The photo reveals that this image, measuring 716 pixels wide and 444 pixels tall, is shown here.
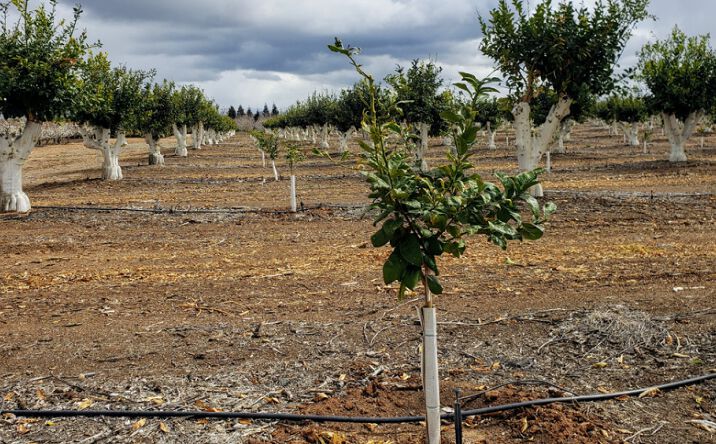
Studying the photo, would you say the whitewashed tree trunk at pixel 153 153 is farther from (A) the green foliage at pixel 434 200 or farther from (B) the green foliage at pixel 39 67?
(A) the green foliage at pixel 434 200

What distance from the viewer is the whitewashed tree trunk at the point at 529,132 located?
57.0ft

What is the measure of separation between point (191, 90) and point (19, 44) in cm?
3677

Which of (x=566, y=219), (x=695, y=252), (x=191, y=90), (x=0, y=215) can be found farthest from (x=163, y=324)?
(x=191, y=90)

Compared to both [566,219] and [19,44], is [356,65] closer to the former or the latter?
[566,219]

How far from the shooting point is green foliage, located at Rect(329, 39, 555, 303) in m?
3.43

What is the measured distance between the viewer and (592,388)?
18.2ft

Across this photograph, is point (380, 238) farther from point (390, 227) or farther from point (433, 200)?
point (433, 200)

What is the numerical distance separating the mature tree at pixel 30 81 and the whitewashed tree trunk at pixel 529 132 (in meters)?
12.7

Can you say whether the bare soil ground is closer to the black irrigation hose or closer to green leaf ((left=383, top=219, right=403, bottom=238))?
the black irrigation hose

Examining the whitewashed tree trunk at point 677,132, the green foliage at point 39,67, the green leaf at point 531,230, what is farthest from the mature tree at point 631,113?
the green leaf at point 531,230

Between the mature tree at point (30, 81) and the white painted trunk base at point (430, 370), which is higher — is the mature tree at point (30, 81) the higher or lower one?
the higher one

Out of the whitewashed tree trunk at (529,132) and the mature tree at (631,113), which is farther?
the mature tree at (631,113)

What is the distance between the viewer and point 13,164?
57.1ft

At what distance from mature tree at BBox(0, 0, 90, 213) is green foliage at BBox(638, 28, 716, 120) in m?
25.6
